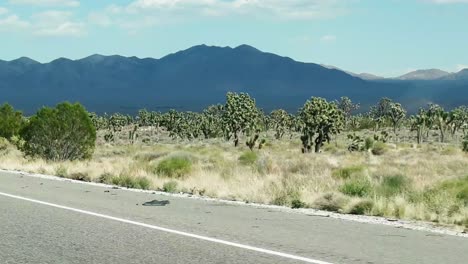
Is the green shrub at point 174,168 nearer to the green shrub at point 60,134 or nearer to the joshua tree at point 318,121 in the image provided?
the green shrub at point 60,134

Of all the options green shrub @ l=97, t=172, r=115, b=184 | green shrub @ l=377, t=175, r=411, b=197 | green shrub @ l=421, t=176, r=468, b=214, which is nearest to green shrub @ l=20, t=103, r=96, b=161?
green shrub @ l=97, t=172, r=115, b=184

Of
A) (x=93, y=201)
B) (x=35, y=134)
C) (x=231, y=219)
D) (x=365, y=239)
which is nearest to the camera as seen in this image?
(x=365, y=239)

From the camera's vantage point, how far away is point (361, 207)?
12.7 m

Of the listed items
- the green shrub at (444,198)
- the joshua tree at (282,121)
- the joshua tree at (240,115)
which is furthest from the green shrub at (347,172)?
the joshua tree at (282,121)

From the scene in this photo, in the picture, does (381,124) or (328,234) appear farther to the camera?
(381,124)

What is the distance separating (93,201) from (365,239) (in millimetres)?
6703

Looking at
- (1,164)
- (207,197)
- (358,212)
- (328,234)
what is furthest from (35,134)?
(328,234)

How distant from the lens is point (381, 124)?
130750mm

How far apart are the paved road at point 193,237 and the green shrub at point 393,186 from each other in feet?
11.5

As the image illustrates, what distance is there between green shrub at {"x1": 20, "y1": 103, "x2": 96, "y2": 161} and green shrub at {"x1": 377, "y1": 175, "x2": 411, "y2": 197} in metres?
20.0

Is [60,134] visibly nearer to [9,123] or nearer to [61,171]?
[61,171]

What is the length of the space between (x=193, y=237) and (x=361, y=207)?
14.8 feet

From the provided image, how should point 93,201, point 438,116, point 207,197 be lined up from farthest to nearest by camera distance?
point 438,116 < point 207,197 < point 93,201

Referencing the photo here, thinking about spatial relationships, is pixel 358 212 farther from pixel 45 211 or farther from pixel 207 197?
pixel 45 211
